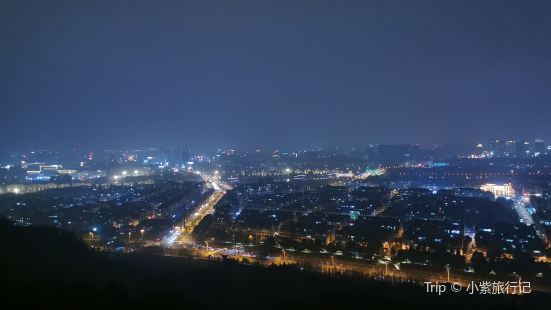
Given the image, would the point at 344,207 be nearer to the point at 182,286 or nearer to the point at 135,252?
the point at 135,252

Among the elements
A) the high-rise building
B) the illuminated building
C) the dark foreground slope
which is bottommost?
the dark foreground slope

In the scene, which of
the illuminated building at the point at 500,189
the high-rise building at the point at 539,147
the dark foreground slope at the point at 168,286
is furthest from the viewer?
the high-rise building at the point at 539,147

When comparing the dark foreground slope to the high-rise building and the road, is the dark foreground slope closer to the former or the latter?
the road

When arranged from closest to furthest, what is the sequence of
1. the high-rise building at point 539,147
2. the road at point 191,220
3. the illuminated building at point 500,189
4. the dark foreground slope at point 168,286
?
the dark foreground slope at point 168,286
the road at point 191,220
the illuminated building at point 500,189
the high-rise building at point 539,147

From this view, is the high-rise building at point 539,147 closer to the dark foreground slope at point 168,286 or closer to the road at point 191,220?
the road at point 191,220

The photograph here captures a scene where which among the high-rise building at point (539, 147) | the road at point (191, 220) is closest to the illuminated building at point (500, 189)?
the road at point (191, 220)

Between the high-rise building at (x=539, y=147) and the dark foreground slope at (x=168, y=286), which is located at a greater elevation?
the high-rise building at (x=539, y=147)

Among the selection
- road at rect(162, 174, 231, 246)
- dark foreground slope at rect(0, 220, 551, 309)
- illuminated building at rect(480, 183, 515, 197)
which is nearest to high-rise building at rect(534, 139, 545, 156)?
illuminated building at rect(480, 183, 515, 197)

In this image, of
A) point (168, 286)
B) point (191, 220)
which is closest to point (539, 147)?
point (191, 220)

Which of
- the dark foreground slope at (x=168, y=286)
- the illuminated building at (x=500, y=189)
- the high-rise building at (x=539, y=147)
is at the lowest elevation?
the dark foreground slope at (x=168, y=286)
